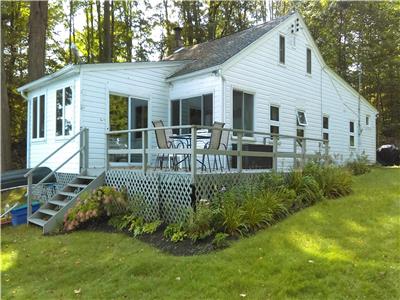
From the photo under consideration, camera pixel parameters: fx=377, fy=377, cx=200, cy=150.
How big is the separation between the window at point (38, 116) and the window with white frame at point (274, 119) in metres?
7.23

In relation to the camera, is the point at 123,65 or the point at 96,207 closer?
the point at 96,207

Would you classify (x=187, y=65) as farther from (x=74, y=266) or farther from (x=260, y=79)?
(x=74, y=266)

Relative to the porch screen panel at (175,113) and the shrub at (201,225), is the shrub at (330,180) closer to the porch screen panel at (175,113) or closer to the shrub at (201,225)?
the shrub at (201,225)

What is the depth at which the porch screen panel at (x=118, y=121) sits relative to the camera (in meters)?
10.3

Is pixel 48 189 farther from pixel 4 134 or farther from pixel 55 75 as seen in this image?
pixel 4 134

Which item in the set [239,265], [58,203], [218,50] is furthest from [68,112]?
Answer: [239,265]

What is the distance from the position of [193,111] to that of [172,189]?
15.0 feet

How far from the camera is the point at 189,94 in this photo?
11328 millimetres

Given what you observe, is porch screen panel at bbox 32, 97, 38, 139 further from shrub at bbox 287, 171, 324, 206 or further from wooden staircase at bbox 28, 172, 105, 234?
shrub at bbox 287, 171, 324, 206

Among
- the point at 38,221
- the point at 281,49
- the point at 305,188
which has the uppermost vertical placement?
the point at 281,49

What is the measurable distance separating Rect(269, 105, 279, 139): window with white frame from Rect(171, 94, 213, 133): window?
2.60 meters

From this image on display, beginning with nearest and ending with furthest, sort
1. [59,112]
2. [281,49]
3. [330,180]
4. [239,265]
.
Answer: [239,265]
[330,180]
[59,112]
[281,49]

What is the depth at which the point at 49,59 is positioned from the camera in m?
24.0

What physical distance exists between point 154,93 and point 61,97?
8.81 feet
